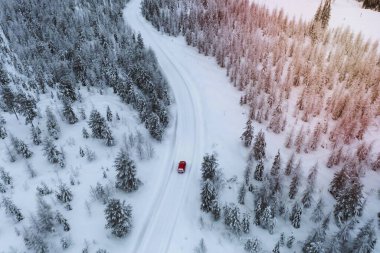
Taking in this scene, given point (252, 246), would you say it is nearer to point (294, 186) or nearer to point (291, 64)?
point (294, 186)

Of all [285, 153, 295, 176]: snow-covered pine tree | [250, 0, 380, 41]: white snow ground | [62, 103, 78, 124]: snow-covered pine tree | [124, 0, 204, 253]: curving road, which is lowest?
[124, 0, 204, 253]: curving road

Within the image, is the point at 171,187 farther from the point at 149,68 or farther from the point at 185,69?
the point at 185,69

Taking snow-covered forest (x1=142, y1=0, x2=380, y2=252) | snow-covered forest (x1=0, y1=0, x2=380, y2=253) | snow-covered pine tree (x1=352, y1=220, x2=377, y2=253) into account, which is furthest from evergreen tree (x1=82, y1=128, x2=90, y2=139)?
snow-covered pine tree (x1=352, y1=220, x2=377, y2=253)

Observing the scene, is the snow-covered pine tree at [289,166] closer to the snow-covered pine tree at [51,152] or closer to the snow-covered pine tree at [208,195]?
the snow-covered pine tree at [208,195]

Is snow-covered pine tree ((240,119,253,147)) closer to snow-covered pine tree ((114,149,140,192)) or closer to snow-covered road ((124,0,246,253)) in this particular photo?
snow-covered road ((124,0,246,253))

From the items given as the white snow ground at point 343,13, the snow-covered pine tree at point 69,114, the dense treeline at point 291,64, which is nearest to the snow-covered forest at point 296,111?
the dense treeline at point 291,64

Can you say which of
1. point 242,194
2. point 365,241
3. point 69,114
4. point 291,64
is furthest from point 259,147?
point 291,64
